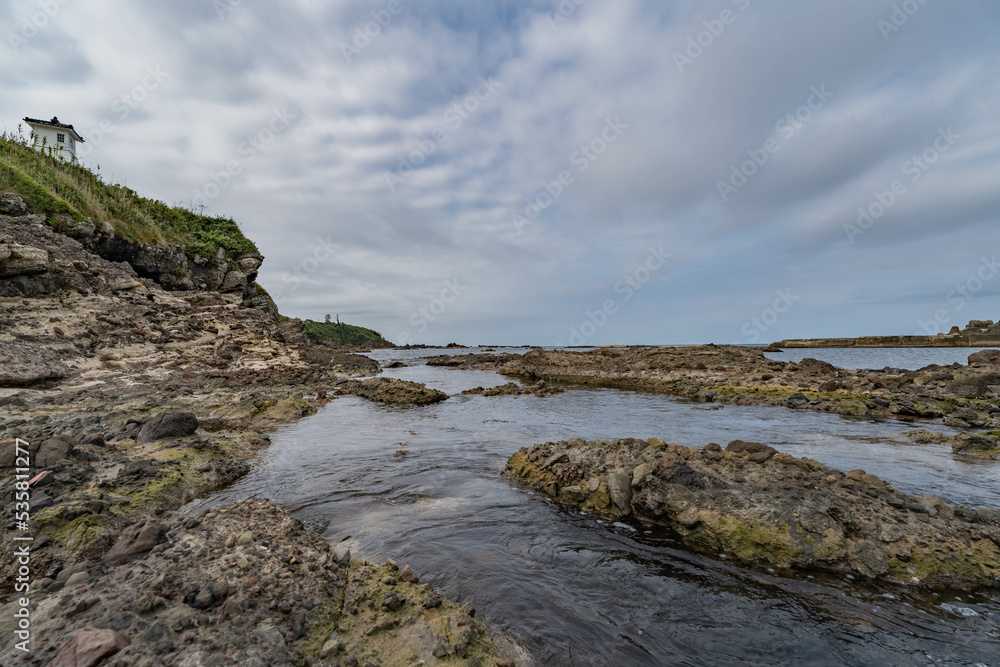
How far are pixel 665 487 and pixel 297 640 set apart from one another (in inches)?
224

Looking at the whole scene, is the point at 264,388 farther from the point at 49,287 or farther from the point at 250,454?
the point at 250,454

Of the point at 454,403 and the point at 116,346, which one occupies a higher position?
the point at 116,346

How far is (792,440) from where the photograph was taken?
12.7 meters

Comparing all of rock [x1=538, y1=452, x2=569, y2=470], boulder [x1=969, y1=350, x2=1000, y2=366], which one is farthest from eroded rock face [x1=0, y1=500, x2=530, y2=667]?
boulder [x1=969, y1=350, x2=1000, y2=366]

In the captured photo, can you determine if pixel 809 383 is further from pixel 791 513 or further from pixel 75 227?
pixel 75 227

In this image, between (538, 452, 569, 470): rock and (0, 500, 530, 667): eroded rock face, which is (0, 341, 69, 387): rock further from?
(538, 452, 569, 470): rock

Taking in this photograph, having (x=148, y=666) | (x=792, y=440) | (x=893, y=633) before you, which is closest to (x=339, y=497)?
(x=148, y=666)

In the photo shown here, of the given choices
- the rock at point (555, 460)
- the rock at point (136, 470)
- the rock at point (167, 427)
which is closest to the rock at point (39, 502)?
the rock at point (136, 470)

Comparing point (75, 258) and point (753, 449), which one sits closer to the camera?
point (753, 449)

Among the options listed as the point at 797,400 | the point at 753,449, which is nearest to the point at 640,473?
the point at 753,449

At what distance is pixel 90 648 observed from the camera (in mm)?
2789

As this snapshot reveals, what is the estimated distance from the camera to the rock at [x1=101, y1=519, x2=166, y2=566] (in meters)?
4.30

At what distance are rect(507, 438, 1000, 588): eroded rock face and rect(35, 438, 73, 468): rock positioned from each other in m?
8.34

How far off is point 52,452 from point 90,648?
5.76 m
